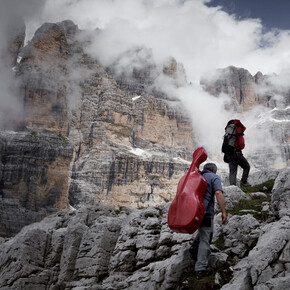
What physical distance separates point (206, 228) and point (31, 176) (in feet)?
296

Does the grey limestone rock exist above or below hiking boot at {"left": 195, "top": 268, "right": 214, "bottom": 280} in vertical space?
above

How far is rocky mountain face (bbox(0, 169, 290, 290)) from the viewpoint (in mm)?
6672

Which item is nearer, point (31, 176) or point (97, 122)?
point (31, 176)

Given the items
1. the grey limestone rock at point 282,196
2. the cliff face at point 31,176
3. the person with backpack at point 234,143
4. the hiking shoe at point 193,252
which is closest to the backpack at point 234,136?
the person with backpack at point 234,143

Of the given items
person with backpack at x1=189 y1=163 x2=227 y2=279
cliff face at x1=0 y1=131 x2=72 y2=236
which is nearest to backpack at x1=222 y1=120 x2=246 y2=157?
person with backpack at x1=189 y1=163 x2=227 y2=279

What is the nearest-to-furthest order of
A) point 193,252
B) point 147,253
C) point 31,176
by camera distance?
point 193,252 < point 147,253 < point 31,176

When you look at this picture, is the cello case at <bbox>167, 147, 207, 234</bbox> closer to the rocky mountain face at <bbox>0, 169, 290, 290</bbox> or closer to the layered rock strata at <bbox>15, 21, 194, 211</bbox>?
the rocky mountain face at <bbox>0, 169, 290, 290</bbox>

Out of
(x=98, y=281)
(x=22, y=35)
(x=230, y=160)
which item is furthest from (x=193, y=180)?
(x=22, y=35)

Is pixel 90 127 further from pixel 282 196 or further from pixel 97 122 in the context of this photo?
pixel 282 196

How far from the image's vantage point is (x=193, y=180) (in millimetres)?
7375

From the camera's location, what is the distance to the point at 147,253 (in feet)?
32.4

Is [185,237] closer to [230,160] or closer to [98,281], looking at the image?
[98,281]

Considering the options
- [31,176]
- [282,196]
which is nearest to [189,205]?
[282,196]

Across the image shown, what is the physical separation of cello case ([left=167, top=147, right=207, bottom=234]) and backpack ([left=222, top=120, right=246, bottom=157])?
17.5 feet
